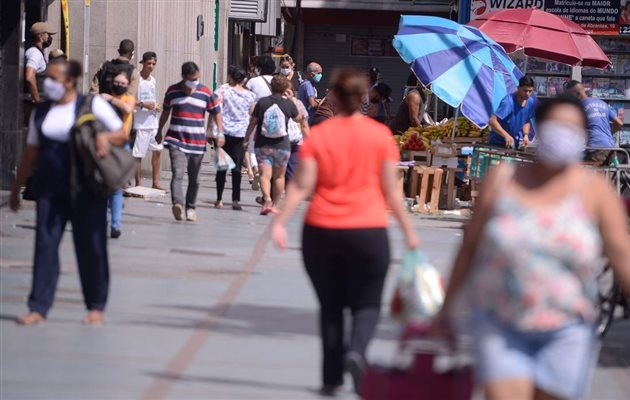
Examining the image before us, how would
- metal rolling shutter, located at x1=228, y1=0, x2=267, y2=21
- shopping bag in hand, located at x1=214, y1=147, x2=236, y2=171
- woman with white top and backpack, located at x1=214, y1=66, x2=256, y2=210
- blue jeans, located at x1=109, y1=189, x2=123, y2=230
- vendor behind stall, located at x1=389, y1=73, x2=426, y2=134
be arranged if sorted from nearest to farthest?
blue jeans, located at x1=109, y1=189, x2=123, y2=230, shopping bag in hand, located at x1=214, y1=147, x2=236, y2=171, woman with white top and backpack, located at x1=214, y1=66, x2=256, y2=210, vendor behind stall, located at x1=389, y1=73, x2=426, y2=134, metal rolling shutter, located at x1=228, y1=0, x2=267, y2=21

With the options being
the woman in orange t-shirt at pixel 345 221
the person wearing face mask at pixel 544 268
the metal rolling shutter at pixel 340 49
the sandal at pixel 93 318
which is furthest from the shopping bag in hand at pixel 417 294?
the metal rolling shutter at pixel 340 49

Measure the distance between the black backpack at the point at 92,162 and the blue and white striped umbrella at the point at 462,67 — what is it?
9.33 meters

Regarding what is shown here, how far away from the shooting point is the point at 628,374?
864 centimetres

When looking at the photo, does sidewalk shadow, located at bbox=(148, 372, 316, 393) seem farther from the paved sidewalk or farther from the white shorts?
the white shorts

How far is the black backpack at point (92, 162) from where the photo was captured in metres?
9.11

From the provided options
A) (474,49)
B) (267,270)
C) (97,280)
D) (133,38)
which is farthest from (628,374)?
(133,38)

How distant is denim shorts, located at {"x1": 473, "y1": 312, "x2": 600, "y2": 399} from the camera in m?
4.96

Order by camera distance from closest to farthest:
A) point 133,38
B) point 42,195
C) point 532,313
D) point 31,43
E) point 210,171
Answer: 1. point 532,313
2. point 42,195
3. point 31,43
4. point 133,38
5. point 210,171

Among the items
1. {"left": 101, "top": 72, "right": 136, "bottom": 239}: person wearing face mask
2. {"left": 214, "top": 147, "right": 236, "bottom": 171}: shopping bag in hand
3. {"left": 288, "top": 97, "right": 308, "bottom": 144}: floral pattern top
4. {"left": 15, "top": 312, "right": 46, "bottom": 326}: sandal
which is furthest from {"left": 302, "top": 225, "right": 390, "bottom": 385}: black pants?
{"left": 288, "top": 97, "right": 308, "bottom": 144}: floral pattern top

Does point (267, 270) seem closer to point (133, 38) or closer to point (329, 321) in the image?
point (329, 321)

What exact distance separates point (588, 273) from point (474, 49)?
45.6 ft

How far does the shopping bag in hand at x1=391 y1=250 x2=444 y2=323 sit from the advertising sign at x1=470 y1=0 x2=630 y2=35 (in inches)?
870

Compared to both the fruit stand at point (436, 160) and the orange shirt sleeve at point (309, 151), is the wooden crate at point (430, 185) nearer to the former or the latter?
the fruit stand at point (436, 160)

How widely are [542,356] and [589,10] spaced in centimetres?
2364
